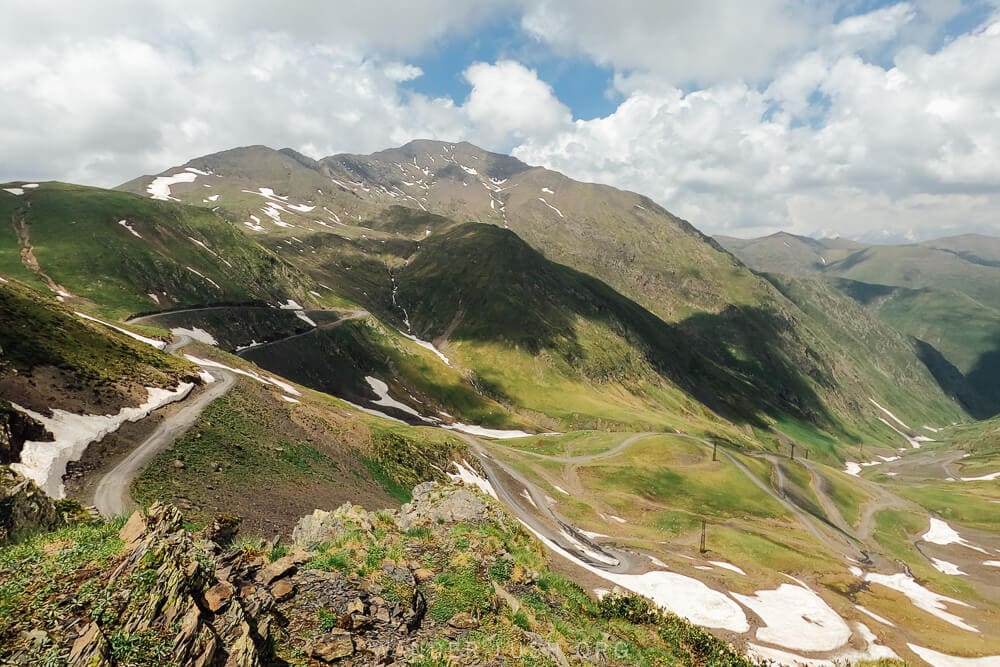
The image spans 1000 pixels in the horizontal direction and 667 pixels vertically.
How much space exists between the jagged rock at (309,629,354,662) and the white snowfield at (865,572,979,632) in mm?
81756

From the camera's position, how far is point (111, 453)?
32438 mm

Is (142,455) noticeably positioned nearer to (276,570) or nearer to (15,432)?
(15,432)

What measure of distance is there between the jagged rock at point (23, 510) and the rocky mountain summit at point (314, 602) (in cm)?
202

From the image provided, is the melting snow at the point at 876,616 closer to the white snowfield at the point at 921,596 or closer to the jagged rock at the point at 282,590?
the white snowfield at the point at 921,596

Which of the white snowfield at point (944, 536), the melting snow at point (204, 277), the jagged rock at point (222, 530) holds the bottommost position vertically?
the white snowfield at point (944, 536)

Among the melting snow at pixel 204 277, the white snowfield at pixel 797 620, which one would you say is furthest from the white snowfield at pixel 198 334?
the white snowfield at pixel 797 620

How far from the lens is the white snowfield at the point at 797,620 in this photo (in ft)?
144

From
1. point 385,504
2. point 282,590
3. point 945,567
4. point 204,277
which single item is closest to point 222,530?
point 282,590

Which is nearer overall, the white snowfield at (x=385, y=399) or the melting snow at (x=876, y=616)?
the melting snow at (x=876, y=616)

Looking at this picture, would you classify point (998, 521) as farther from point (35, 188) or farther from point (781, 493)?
point (35, 188)

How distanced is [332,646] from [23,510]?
10931 millimetres

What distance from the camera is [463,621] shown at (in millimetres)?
14836

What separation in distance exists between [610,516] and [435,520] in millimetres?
60962

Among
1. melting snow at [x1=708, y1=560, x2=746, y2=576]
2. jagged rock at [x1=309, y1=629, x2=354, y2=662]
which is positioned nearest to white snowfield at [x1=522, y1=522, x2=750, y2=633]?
melting snow at [x1=708, y1=560, x2=746, y2=576]
